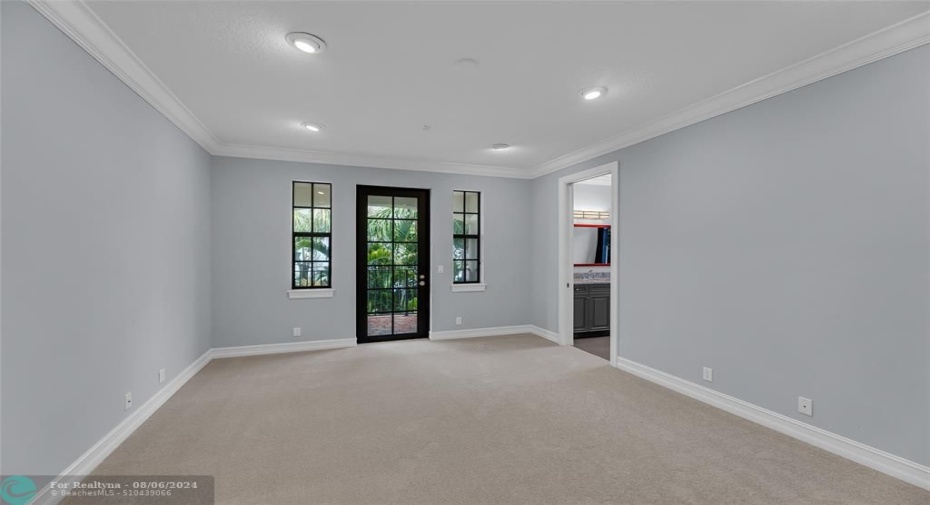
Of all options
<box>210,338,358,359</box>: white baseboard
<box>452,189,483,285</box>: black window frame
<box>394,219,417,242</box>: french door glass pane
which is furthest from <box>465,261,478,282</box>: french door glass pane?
<box>210,338,358,359</box>: white baseboard

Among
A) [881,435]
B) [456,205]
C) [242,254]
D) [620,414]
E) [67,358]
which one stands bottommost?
[620,414]

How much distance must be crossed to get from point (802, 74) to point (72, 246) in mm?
4620

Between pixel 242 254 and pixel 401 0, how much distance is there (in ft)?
12.9

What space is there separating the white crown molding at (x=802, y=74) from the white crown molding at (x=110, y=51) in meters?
4.17

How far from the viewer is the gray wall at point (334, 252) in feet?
15.6

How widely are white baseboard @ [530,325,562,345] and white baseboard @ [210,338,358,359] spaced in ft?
8.74

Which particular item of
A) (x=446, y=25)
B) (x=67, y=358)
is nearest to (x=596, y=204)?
(x=446, y=25)

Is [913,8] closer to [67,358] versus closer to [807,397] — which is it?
[807,397]

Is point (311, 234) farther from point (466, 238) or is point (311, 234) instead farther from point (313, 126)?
point (466, 238)

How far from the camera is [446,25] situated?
2.20 m

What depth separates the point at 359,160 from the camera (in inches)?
208

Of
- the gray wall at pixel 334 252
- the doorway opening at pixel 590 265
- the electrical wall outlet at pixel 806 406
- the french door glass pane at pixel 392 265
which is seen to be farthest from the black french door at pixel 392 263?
the electrical wall outlet at pixel 806 406

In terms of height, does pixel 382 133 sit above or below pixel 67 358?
above

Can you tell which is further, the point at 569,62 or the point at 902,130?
the point at 569,62
